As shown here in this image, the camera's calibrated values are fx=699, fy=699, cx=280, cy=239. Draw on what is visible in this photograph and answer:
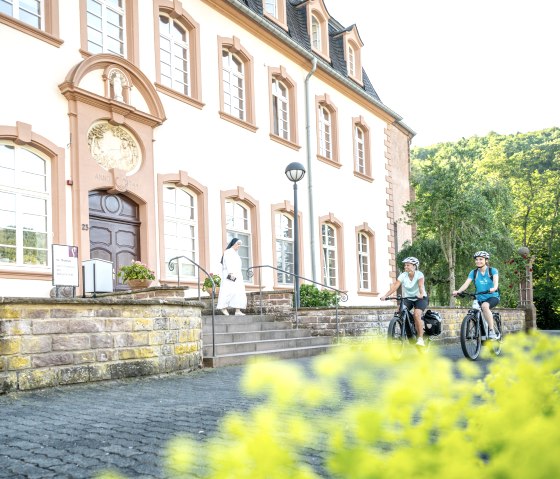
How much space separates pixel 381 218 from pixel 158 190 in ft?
36.6

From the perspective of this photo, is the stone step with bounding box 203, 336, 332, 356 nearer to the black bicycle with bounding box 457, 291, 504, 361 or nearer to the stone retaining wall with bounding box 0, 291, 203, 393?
the stone retaining wall with bounding box 0, 291, 203, 393

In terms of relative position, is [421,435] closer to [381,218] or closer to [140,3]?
[140,3]

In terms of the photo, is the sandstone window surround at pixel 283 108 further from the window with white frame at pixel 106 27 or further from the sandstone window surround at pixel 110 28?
the window with white frame at pixel 106 27

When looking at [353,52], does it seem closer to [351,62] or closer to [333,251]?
A: [351,62]

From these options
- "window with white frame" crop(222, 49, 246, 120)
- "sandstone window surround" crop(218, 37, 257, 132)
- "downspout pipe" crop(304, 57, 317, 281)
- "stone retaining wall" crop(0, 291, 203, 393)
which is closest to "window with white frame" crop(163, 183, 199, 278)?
"sandstone window surround" crop(218, 37, 257, 132)

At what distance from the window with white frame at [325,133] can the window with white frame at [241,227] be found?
4320mm

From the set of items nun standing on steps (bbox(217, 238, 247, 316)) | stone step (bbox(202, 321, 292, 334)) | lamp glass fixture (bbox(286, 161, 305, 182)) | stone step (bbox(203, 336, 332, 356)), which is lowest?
stone step (bbox(203, 336, 332, 356))

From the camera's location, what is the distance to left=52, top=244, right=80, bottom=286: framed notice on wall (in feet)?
31.7

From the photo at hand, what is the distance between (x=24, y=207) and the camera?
11.5 m

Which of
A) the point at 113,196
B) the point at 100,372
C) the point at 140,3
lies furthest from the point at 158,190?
the point at 100,372

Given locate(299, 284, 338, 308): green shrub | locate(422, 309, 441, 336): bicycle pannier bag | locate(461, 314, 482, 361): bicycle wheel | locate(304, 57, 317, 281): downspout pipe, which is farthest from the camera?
locate(304, 57, 317, 281): downspout pipe

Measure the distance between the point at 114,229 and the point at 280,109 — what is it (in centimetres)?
733

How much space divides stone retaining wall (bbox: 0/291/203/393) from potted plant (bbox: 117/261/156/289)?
306 cm

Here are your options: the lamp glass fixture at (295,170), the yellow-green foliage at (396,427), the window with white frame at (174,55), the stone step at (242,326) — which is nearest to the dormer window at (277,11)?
the window with white frame at (174,55)
